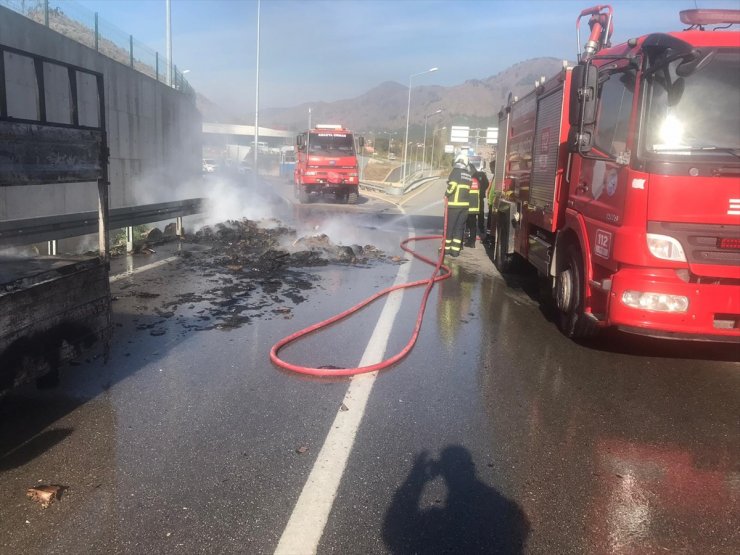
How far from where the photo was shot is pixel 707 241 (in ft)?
14.4

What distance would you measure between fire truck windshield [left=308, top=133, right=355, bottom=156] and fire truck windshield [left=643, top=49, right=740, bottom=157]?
20692mm

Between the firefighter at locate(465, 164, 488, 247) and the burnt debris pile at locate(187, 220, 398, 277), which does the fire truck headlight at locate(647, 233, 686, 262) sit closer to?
the burnt debris pile at locate(187, 220, 398, 277)

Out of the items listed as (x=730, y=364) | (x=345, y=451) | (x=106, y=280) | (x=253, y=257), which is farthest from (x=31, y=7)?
(x=730, y=364)

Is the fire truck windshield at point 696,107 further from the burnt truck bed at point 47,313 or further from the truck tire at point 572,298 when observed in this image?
the burnt truck bed at point 47,313

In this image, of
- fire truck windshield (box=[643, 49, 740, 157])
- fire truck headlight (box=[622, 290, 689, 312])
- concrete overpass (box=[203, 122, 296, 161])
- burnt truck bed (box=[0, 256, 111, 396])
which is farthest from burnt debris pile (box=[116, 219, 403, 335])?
concrete overpass (box=[203, 122, 296, 161])

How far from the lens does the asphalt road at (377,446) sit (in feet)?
9.10

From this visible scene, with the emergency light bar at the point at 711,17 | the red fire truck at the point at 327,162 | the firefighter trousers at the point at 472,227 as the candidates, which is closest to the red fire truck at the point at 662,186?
the emergency light bar at the point at 711,17

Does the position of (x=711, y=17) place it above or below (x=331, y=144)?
above

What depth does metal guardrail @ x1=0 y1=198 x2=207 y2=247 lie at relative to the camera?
6.73 meters

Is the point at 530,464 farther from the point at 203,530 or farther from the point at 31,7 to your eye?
the point at 31,7

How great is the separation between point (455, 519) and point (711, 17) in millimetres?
5398

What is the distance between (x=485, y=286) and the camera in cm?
900

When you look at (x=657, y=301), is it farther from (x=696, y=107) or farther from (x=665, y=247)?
(x=696, y=107)

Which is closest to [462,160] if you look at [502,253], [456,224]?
[456,224]
